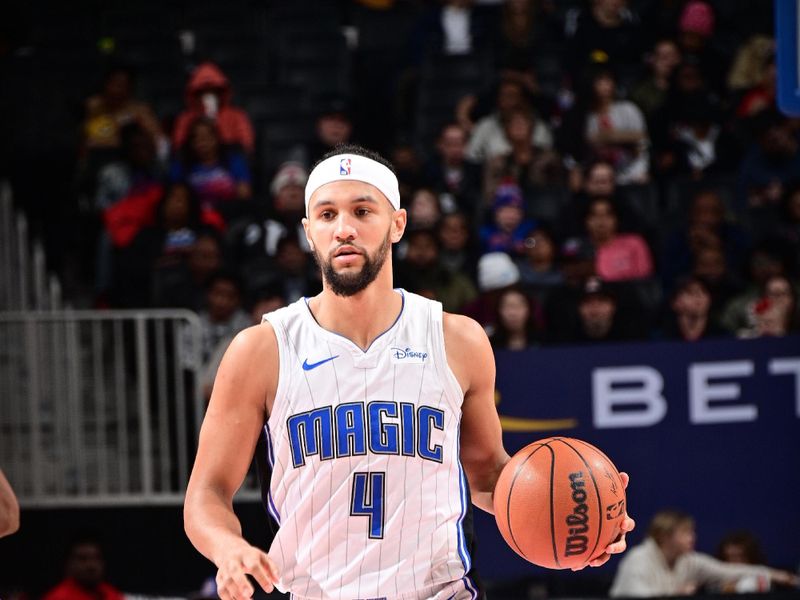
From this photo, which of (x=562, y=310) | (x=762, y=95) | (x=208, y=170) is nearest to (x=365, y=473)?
(x=562, y=310)

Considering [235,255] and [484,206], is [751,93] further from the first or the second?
[235,255]

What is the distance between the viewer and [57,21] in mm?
13453

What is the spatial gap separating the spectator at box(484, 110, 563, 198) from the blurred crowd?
2cm

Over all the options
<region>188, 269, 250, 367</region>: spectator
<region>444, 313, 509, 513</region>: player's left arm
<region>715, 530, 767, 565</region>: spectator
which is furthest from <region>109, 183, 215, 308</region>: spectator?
<region>444, 313, 509, 513</region>: player's left arm

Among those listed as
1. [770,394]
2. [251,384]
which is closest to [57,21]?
[770,394]

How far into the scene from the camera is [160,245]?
32.6 ft

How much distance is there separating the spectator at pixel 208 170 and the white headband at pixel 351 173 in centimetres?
630

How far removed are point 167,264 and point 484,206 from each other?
8.03ft

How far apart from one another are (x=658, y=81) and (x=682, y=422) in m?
4.17

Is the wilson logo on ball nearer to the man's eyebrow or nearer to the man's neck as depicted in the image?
the man's neck

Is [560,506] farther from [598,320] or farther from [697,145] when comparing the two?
[697,145]

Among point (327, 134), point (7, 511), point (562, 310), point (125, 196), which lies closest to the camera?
point (7, 511)

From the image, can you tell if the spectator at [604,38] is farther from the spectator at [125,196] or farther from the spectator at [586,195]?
the spectator at [125,196]

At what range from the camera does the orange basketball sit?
13.7 feet
